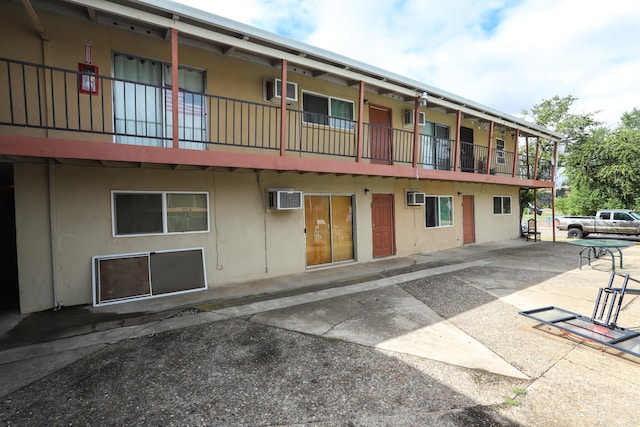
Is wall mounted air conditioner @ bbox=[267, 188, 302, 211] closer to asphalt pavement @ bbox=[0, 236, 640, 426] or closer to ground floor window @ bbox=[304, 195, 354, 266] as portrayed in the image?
ground floor window @ bbox=[304, 195, 354, 266]

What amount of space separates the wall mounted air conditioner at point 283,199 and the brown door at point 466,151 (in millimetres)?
8043

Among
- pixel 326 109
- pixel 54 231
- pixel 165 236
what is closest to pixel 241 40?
pixel 326 109

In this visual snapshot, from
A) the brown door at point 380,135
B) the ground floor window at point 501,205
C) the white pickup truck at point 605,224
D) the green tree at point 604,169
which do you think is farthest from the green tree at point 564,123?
the brown door at point 380,135

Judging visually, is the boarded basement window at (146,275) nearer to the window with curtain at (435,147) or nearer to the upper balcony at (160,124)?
the upper balcony at (160,124)

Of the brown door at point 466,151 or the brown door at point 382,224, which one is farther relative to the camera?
the brown door at point 466,151

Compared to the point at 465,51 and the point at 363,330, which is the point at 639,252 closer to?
the point at 465,51

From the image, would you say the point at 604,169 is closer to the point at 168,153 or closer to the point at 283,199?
the point at 283,199

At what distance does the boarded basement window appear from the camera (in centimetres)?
570

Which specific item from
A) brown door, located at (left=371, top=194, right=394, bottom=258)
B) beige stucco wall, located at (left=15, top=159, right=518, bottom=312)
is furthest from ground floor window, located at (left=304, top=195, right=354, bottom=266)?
brown door, located at (left=371, top=194, right=394, bottom=258)

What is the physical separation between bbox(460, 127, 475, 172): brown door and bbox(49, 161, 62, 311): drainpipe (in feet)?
41.5

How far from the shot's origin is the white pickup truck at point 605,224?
50.0 feet

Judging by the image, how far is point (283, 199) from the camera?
24.4ft

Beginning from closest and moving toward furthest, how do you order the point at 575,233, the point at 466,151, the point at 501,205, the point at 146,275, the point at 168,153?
the point at 168,153, the point at 146,275, the point at 466,151, the point at 501,205, the point at 575,233

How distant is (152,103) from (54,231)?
297 centimetres
